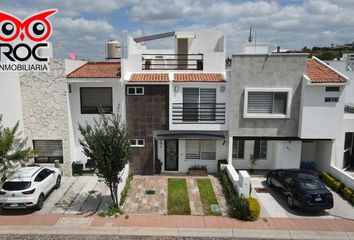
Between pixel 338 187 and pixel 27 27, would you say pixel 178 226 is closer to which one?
pixel 338 187

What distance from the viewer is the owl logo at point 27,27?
60.9 ft

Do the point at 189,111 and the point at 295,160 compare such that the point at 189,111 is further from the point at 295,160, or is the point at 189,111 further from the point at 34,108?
the point at 34,108

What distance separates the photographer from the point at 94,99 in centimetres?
1958

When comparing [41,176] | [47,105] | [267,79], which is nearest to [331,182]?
[267,79]

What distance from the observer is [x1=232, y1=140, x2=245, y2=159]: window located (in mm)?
20781

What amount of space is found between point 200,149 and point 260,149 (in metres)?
4.35

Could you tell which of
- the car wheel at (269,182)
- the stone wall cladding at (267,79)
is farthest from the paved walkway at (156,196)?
the stone wall cladding at (267,79)

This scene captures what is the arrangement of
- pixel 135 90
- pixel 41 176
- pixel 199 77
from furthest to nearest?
1. pixel 199 77
2. pixel 135 90
3. pixel 41 176

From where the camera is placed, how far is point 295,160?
1969cm

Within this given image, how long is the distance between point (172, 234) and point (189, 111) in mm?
8489

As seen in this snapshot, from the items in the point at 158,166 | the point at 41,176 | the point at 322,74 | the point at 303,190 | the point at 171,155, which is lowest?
the point at 158,166

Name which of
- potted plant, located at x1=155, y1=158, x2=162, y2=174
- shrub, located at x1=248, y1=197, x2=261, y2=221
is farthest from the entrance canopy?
A: shrub, located at x1=248, y1=197, x2=261, y2=221

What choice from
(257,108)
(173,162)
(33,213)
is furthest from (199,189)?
(33,213)

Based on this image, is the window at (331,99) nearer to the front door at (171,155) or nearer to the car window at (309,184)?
the car window at (309,184)
